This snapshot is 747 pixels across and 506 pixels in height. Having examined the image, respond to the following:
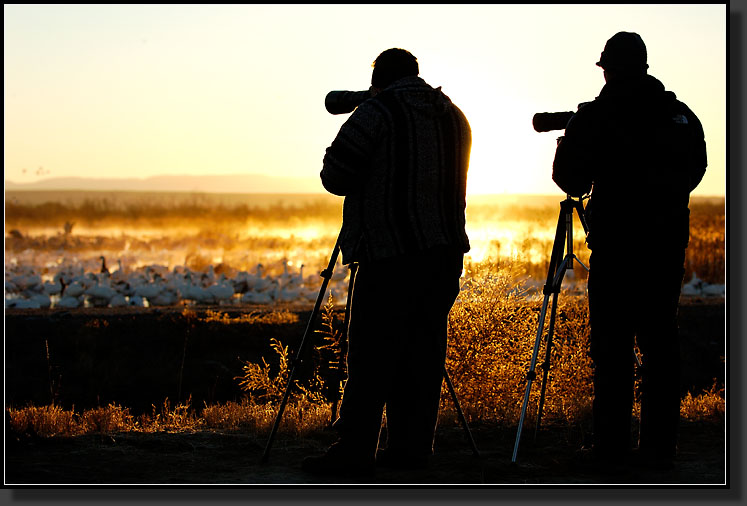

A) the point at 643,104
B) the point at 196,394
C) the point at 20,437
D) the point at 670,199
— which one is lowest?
the point at 196,394

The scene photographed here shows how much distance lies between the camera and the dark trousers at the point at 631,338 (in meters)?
Answer: 5.08

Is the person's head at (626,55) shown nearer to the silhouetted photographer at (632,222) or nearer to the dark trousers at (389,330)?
the silhouetted photographer at (632,222)

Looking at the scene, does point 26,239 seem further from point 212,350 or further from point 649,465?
point 649,465

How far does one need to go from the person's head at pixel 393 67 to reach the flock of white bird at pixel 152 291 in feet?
36.7

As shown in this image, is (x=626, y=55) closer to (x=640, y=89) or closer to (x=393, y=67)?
(x=640, y=89)

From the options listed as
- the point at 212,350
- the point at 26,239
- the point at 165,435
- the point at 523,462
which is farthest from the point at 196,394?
the point at 26,239

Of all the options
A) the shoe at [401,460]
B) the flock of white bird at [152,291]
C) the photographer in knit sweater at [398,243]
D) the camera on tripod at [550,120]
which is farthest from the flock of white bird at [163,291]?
the photographer in knit sweater at [398,243]

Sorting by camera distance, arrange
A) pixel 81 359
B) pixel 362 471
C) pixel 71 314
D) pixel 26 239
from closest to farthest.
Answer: pixel 362 471
pixel 81 359
pixel 71 314
pixel 26 239

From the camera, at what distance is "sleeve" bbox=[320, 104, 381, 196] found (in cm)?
479

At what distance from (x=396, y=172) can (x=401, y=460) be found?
138 cm

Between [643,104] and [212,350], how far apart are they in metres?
8.31

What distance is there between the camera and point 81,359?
11.8 meters

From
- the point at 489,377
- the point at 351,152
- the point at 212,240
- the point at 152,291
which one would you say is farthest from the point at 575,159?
the point at 212,240

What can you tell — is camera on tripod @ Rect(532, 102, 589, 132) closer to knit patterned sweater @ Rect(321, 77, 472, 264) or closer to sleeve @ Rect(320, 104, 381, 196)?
knit patterned sweater @ Rect(321, 77, 472, 264)
